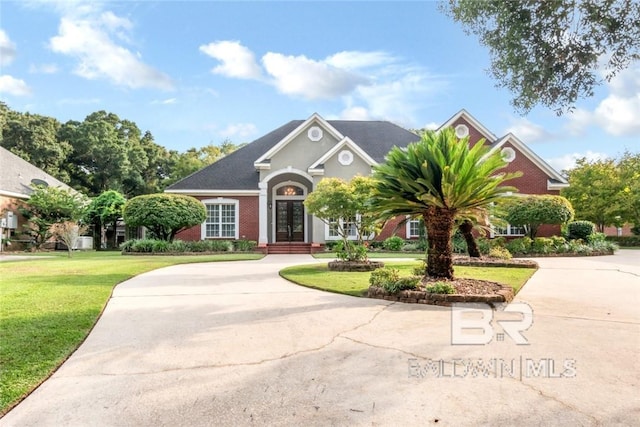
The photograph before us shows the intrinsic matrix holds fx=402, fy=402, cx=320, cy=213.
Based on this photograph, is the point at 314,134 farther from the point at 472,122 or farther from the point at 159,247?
the point at 159,247

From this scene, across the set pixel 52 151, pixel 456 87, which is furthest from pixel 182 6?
pixel 52 151

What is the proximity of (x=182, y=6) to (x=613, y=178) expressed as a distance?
97.9 ft

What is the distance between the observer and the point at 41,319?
17.8 ft

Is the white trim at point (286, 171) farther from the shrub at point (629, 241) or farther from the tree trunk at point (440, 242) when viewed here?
the shrub at point (629, 241)

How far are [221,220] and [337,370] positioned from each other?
65.6 ft

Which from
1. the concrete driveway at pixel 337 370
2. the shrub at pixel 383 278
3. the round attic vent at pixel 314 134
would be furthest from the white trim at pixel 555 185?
the shrub at pixel 383 278

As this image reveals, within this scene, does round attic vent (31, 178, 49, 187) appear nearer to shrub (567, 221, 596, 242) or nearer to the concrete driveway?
the concrete driveway

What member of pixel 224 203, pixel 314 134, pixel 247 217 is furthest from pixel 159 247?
pixel 314 134

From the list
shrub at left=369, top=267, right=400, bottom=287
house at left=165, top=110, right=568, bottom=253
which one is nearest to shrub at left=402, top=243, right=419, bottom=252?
house at left=165, top=110, right=568, bottom=253

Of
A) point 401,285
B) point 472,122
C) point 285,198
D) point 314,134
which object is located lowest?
point 401,285

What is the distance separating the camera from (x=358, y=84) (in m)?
13.5

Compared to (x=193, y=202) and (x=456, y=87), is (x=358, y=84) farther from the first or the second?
(x=193, y=202)

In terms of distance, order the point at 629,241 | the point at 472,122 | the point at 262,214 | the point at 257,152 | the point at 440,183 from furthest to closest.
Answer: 1. the point at 629,241
2. the point at 257,152
3. the point at 472,122
4. the point at 262,214
5. the point at 440,183

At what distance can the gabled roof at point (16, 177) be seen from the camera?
891 inches
